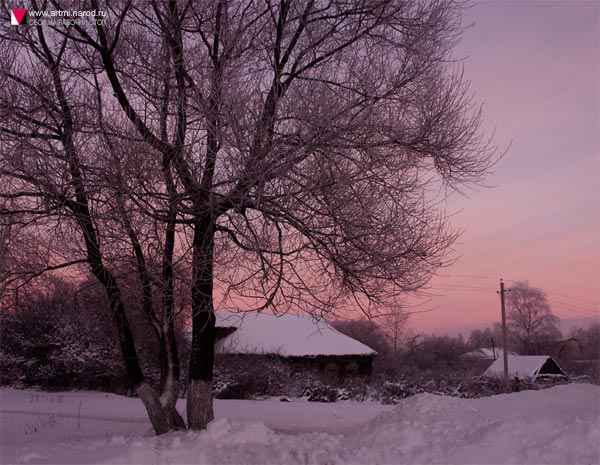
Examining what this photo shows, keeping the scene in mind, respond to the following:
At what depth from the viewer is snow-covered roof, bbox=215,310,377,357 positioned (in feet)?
97.9

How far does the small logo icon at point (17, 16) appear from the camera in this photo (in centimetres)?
879

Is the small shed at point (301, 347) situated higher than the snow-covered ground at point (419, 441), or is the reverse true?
the small shed at point (301, 347)

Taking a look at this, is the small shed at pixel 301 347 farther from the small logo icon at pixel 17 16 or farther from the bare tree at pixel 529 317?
the bare tree at pixel 529 317

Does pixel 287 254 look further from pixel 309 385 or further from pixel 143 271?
pixel 309 385

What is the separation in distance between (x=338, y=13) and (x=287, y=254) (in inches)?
191

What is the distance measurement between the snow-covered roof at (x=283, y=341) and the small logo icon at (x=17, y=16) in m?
21.3

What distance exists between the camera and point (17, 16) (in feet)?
29.0

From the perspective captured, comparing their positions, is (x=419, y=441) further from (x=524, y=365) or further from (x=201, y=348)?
(x=524, y=365)

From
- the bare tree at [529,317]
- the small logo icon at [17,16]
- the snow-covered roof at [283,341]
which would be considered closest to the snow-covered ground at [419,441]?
the small logo icon at [17,16]

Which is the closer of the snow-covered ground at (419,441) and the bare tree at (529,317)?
the snow-covered ground at (419,441)

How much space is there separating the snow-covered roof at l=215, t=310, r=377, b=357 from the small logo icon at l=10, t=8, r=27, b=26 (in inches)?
840

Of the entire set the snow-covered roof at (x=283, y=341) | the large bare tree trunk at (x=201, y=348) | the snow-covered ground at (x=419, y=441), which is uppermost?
the snow-covered roof at (x=283, y=341)

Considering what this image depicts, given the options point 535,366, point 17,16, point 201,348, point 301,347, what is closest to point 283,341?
point 301,347

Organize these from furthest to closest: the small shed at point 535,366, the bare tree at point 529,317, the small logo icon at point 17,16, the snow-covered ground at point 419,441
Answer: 1. the bare tree at point 529,317
2. the small shed at point 535,366
3. the small logo icon at point 17,16
4. the snow-covered ground at point 419,441
